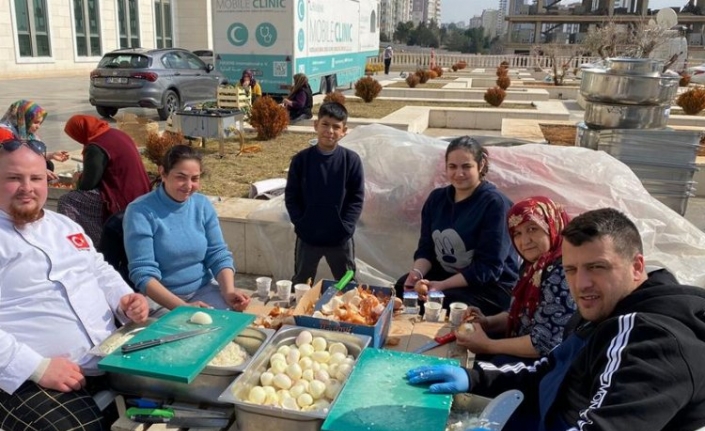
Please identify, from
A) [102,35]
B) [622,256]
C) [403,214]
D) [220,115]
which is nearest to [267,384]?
[622,256]

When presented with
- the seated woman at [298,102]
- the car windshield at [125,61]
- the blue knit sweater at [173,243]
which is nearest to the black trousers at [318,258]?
the blue knit sweater at [173,243]

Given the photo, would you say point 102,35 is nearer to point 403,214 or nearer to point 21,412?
point 403,214

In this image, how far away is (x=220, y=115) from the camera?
25.8 ft

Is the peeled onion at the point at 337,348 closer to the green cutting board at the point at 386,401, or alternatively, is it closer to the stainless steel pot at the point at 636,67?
the green cutting board at the point at 386,401

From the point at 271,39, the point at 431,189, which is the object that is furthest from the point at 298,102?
the point at 431,189

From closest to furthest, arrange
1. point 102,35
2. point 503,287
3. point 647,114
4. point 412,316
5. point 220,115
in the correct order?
point 412,316 < point 503,287 < point 647,114 < point 220,115 < point 102,35

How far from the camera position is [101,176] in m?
3.92

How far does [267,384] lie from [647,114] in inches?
242

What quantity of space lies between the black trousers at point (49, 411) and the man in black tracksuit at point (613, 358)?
1.14m

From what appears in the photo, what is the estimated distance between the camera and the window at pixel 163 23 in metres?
32.4

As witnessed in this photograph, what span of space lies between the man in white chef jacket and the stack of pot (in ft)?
17.5

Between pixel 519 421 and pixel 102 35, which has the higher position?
pixel 102 35

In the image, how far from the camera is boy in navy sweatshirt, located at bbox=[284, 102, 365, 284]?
386cm

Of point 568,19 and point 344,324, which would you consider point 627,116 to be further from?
point 568,19
